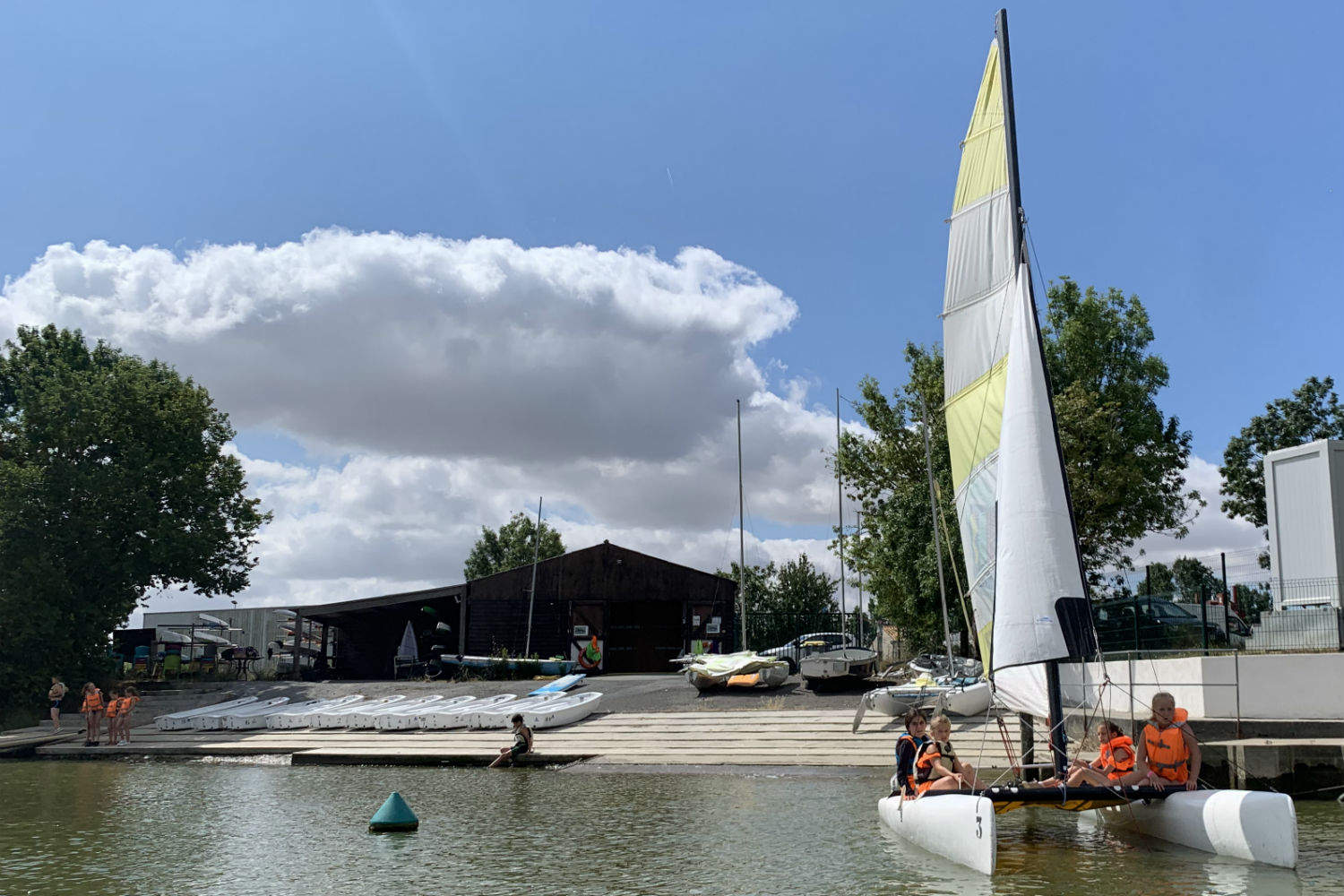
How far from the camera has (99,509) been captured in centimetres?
3572

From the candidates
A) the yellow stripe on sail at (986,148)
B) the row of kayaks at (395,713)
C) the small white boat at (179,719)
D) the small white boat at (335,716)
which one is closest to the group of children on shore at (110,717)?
the small white boat at (179,719)

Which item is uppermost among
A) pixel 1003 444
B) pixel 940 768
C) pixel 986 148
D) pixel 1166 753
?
pixel 986 148

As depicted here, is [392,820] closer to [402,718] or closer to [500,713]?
[500,713]

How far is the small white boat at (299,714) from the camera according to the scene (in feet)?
→ 91.5

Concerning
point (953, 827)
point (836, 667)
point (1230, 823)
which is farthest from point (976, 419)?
point (836, 667)

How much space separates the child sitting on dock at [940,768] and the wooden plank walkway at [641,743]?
7069 millimetres

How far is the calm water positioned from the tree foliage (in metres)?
16.4

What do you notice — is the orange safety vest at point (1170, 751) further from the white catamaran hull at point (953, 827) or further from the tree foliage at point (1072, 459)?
the tree foliage at point (1072, 459)

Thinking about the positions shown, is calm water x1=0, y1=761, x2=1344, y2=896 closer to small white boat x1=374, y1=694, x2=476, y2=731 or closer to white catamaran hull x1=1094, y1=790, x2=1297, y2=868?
white catamaran hull x1=1094, y1=790, x2=1297, y2=868

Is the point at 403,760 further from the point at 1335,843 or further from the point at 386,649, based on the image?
the point at 386,649

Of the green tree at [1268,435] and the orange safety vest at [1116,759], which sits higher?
the green tree at [1268,435]

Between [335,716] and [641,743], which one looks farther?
[335,716]

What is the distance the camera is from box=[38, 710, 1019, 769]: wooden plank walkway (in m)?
21.0

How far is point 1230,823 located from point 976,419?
546 centimetres
